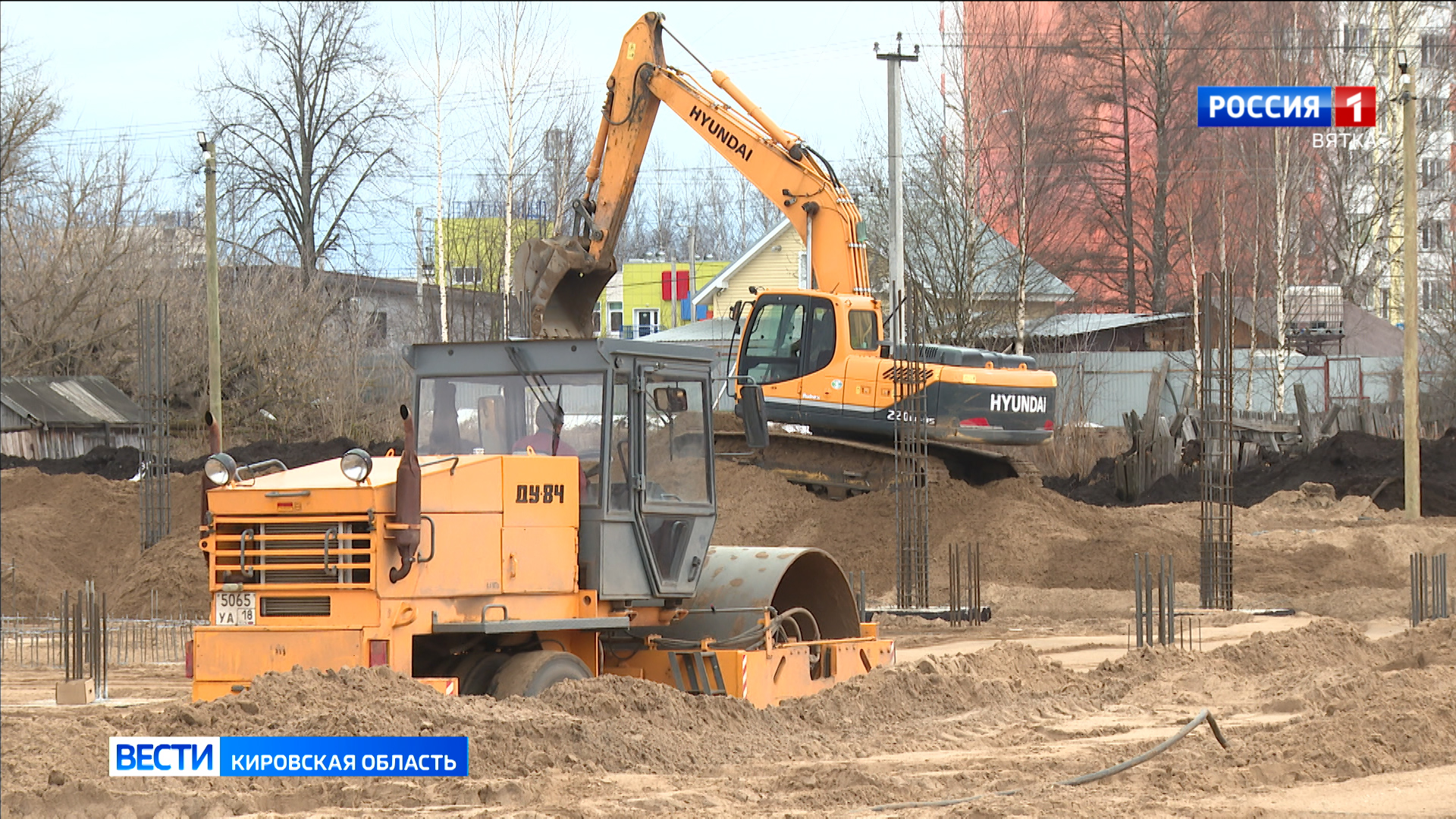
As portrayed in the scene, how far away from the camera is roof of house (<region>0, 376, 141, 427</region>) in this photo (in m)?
31.4

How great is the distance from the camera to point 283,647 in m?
8.23

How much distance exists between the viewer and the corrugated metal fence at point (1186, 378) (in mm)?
34375

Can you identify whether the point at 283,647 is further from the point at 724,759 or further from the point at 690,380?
the point at 690,380

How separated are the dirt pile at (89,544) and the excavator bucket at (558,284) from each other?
6330 millimetres

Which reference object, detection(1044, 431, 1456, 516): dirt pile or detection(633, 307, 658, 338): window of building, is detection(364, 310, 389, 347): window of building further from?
detection(1044, 431, 1456, 516): dirt pile

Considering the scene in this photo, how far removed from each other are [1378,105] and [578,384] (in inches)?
1383

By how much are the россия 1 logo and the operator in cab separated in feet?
91.8

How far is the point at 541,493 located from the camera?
893 centimetres

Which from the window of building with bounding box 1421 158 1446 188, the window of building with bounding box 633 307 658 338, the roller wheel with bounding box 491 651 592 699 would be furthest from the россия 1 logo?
the window of building with bounding box 633 307 658 338

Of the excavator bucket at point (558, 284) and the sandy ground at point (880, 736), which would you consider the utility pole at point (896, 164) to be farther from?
the sandy ground at point (880, 736)

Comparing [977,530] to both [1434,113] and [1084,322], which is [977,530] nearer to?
[1084,322]

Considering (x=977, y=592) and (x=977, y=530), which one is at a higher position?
(x=977, y=530)

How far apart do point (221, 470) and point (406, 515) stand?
1.09 metres

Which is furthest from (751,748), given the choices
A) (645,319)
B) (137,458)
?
(645,319)
